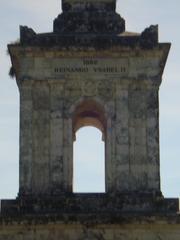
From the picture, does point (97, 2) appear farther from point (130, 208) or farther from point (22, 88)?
point (130, 208)

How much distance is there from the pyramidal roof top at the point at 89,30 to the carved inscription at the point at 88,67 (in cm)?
42

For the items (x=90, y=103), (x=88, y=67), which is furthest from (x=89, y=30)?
(x=90, y=103)

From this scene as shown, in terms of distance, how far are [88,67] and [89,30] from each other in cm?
116

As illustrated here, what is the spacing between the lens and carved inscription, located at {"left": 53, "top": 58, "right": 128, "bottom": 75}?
23.8 metres

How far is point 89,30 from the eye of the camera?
2439cm

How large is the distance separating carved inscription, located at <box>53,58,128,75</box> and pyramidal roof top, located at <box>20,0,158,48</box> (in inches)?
16.4

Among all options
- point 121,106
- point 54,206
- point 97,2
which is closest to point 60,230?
point 54,206

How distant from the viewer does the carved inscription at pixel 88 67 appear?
2377 centimetres

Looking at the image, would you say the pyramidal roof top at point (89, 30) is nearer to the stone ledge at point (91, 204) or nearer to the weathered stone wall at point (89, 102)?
the weathered stone wall at point (89, 102)

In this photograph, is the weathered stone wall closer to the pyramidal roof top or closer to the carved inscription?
the carved inscription

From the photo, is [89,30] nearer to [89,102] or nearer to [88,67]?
[88,67]

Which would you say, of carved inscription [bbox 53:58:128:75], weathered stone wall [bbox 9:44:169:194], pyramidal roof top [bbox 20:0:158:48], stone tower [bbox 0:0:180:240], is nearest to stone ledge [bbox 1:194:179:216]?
stone tower [bbox 0:0:180:240]

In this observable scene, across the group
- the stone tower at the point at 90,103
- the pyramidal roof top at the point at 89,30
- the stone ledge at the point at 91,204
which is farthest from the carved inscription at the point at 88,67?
the stone ledge at the point at 91,204

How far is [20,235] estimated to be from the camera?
22.3 meters
